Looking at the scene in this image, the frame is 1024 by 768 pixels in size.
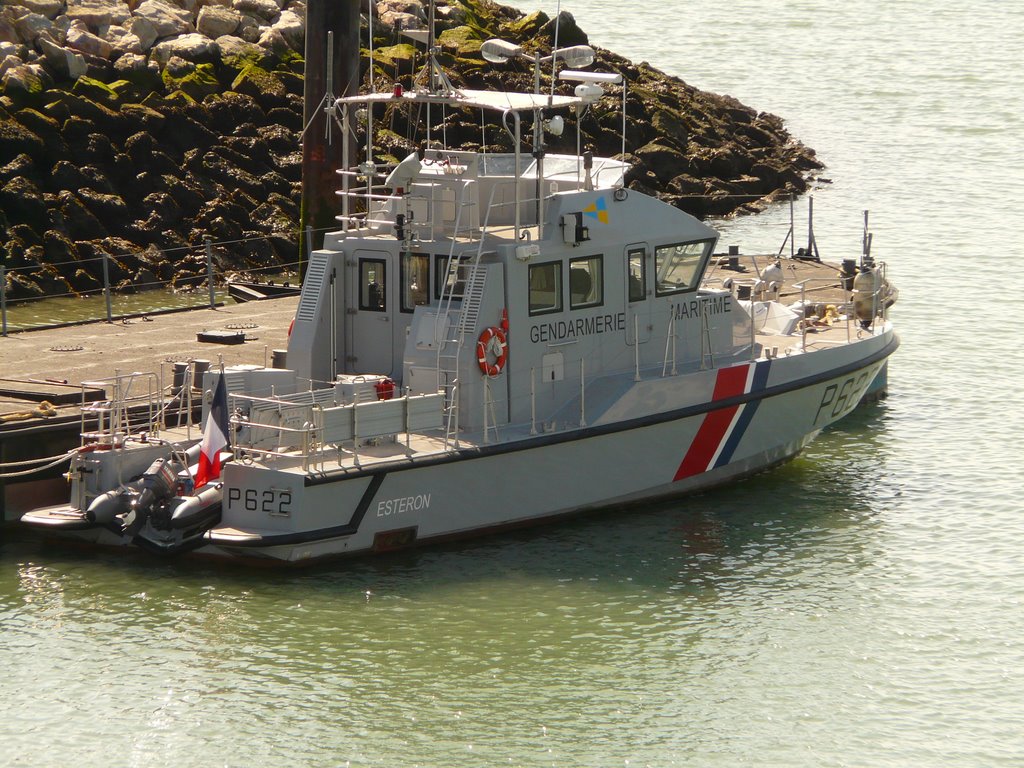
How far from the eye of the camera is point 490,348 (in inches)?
589

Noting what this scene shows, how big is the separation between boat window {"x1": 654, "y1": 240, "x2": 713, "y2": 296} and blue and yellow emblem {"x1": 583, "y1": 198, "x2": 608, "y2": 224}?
30.7 inches

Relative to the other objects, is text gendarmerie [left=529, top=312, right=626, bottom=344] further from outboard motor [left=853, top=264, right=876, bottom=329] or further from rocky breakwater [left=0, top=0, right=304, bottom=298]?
rocky breakwater [left=0, top=0, right=304, bottom=298]

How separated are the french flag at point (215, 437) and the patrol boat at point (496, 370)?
166 millimetres

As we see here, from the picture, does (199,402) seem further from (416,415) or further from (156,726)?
(156,726)

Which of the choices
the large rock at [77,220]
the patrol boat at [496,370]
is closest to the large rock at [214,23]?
the large rock at [77,220]

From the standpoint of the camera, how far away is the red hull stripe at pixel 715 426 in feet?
53.6

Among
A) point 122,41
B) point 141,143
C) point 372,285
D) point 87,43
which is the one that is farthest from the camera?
point 122,41

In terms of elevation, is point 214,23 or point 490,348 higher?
point 214,23

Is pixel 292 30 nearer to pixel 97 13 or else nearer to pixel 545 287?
pixel 97 13

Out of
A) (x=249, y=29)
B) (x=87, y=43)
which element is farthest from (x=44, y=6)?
(x=249, y=29)

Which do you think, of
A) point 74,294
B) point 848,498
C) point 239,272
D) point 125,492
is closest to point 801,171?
point 239,272

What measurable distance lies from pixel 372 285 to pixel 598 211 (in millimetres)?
2390

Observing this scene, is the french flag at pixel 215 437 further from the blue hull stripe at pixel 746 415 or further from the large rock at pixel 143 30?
the large rock at pixel 143 30

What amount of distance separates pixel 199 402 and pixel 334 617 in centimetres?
370
